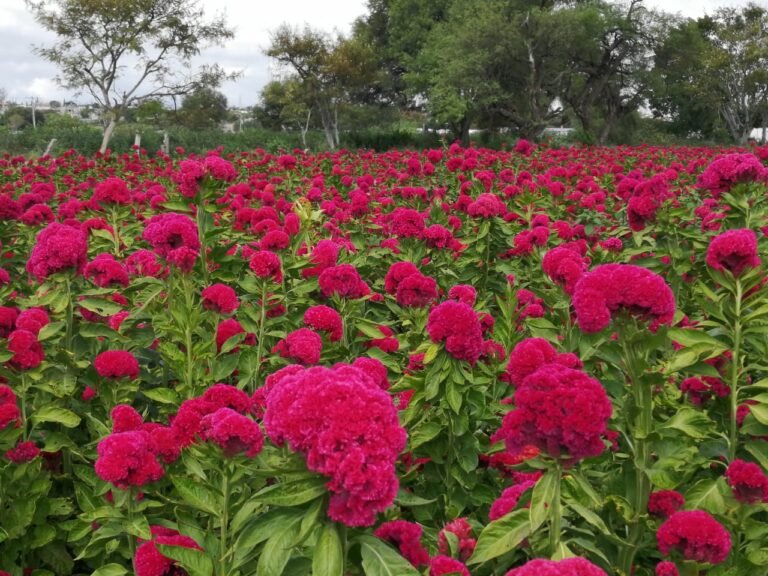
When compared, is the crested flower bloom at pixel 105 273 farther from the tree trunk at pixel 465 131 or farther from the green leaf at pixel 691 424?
the tree trunk at pixel 465 131

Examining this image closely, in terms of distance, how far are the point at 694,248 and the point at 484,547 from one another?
306 centimetres

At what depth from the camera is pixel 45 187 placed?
630 cm

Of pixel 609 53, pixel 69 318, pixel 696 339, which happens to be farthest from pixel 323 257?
pixel 609 53

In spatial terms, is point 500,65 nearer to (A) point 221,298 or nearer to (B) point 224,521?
(A) point 221,298

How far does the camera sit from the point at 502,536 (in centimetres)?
162

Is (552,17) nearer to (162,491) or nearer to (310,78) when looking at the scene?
(310,78)

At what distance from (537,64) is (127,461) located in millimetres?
38165

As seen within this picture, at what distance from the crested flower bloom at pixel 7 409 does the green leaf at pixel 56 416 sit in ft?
0.32

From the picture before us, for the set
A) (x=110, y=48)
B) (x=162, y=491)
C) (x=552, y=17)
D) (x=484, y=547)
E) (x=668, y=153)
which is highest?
(x=552, y=17)

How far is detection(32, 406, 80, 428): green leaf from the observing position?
8.75ft

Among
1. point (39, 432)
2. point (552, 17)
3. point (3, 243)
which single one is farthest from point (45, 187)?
point (552, 17)

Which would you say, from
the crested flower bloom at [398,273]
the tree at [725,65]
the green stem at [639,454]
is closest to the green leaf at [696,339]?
the green stem at [639,454]

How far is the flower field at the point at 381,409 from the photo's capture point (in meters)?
1.48

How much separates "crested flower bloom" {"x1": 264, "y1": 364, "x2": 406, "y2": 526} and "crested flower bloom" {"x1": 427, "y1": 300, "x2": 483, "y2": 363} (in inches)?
40.6
